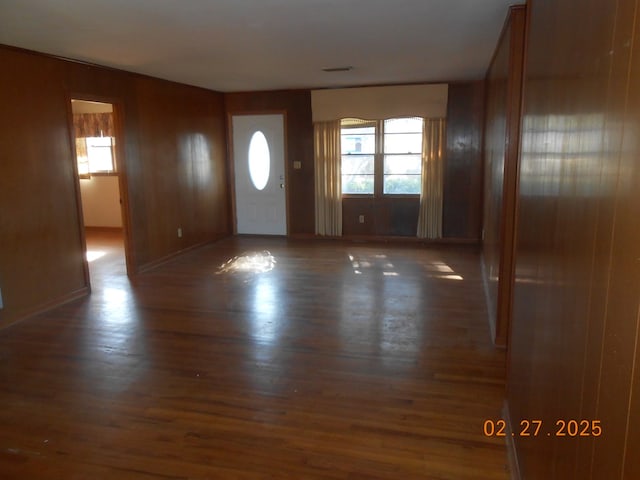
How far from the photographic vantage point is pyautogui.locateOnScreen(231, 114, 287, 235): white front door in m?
7.87

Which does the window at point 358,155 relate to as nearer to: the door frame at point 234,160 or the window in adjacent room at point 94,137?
the door frame at point 234,160

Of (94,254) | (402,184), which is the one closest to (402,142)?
(402,184)

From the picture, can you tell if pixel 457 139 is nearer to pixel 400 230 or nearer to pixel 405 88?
pixel 405 88

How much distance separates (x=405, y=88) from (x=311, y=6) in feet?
13.4

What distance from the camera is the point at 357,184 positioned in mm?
7625

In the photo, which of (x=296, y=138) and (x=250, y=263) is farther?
(x=296, y=138)

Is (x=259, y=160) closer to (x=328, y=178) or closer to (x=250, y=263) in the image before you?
(x=328, y=178)

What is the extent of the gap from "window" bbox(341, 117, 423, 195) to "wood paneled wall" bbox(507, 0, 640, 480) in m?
5.20

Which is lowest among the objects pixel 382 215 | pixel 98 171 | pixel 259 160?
pixel 382 215

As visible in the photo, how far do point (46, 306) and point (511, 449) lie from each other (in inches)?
168

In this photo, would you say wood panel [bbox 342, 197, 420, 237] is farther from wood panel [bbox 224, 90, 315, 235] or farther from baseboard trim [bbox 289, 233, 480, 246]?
wood panel [bbox 224, 90, 315, 235]

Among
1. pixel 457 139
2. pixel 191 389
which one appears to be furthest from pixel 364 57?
pixel 191 389

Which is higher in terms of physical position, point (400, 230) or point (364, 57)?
point (364, 57)

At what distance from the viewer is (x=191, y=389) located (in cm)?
303
